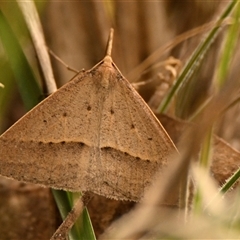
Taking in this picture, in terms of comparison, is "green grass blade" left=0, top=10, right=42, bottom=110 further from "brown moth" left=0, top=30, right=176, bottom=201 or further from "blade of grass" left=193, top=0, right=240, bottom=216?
"blade of grass" left=193, top=0, right=240, bottom=216

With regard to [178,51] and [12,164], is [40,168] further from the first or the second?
[178,51]

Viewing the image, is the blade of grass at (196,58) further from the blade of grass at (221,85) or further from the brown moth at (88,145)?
the brown moth at (88,145)

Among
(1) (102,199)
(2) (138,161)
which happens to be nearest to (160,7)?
(1) (102,199)

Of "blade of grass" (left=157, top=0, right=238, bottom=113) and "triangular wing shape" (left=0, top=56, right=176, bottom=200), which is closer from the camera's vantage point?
"triangular wing shape" (left=0, top=56, right=176, bottom=200)

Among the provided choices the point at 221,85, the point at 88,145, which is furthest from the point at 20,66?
the point at 221,85

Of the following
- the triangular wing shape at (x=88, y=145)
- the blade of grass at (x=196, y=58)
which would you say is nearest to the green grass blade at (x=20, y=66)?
the triangular wing shape at (x=88, y=145)

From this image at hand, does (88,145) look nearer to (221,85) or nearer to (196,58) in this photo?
A: (221,85)

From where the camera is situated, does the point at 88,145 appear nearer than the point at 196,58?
Yes

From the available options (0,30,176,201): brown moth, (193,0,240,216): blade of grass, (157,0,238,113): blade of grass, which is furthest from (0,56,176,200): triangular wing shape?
(157,0,238,113): blade of grass
